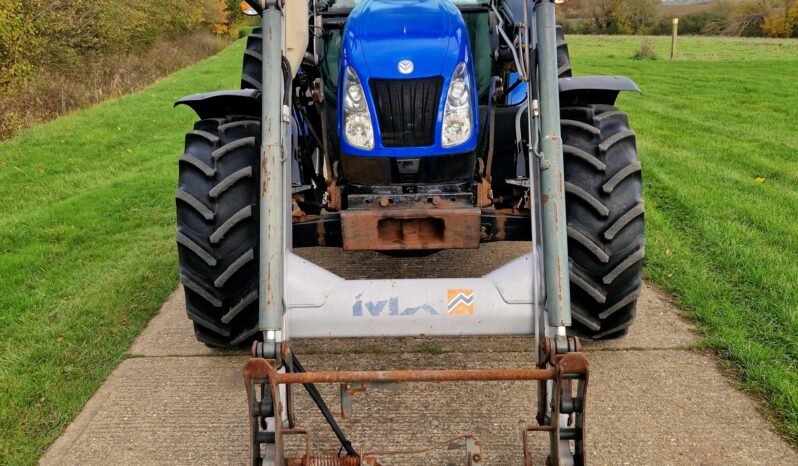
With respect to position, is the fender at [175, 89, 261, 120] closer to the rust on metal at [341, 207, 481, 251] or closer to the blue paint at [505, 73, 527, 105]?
the rust on metal at [341, 207, 481, 251]

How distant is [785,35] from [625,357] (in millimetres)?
42725

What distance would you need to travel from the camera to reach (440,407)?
10.7ft

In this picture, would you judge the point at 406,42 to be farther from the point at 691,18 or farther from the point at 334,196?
the point at 691,18

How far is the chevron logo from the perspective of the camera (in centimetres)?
286

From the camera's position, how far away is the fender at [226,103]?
11.7 ft

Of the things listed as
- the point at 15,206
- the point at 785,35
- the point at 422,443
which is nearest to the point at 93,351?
the point at 422,443

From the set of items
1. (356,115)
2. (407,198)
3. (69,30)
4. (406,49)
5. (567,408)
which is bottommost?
(567,408)

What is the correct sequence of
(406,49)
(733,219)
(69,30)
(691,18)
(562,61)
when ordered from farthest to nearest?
(691,18) → (69,30) → (733,219) → (562,61) → (406,49)

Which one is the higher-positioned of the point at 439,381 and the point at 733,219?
the point at 439,381

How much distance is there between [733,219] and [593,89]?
309cm

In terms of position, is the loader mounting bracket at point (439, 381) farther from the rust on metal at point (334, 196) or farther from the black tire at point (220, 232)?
the rust on metal at point (334, 196)

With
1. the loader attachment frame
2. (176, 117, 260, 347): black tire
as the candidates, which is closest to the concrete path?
the loader attachment frame

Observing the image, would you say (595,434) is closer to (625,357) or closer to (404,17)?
(625,357)

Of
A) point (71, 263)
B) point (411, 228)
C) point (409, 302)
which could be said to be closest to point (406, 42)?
point (411, 228)
